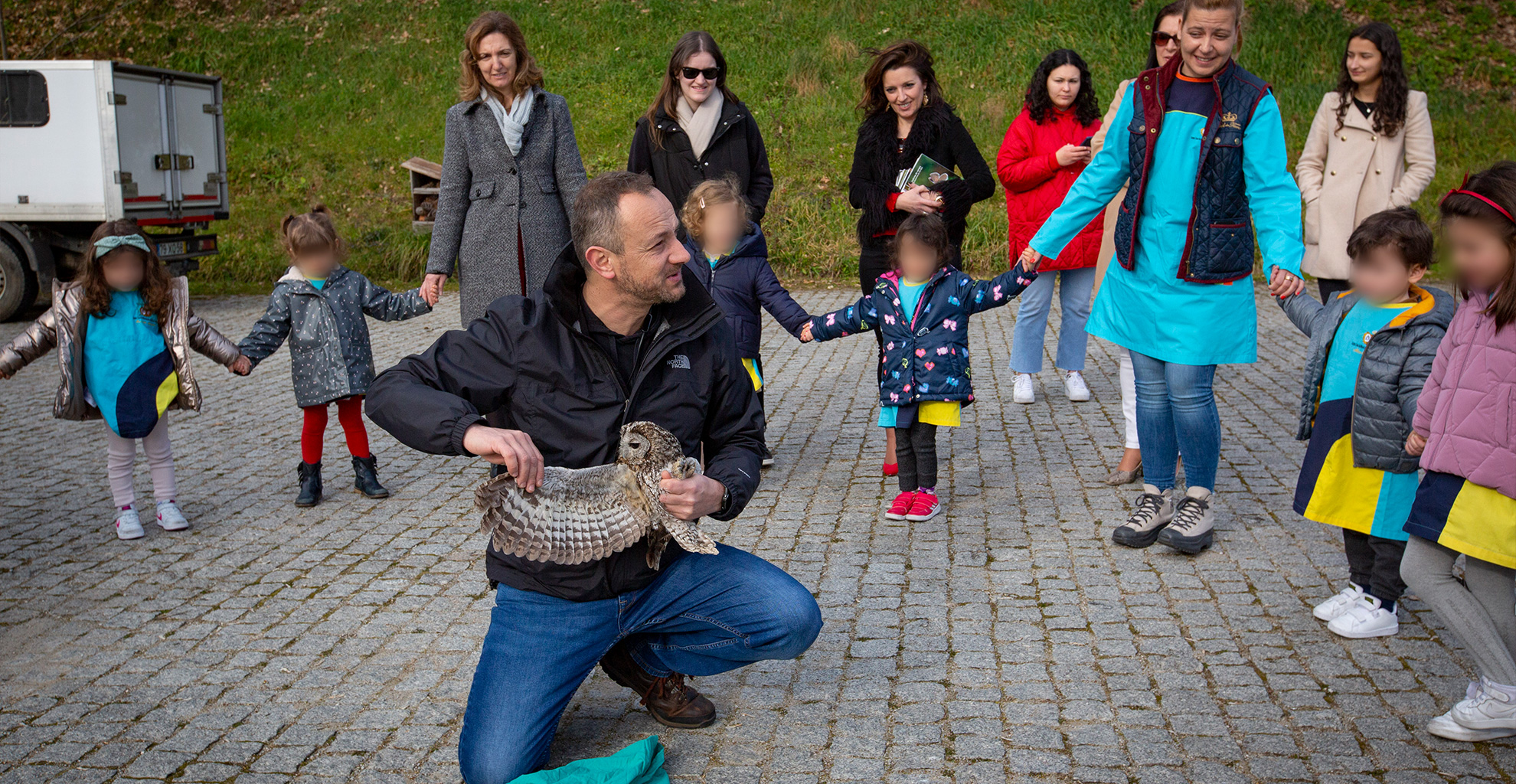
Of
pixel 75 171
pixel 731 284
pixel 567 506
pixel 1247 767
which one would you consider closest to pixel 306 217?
pixel 731 284

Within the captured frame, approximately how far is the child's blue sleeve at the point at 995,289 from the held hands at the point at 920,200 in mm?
622

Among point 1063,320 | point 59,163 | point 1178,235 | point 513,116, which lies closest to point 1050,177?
point 1063,320

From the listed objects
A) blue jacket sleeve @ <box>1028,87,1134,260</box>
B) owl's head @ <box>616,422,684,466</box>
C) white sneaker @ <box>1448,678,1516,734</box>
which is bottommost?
white sneaker @ <box>1448,678,1516,734</box>

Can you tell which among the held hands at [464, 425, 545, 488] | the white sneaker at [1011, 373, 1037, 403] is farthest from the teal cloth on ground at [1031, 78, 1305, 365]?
the white sneaker at [1011, 373, 1037, 403]

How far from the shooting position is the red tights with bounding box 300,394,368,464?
6.05m

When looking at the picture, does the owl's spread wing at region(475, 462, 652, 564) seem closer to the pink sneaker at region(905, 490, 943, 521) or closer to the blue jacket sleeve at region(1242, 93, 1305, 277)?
the pink sneaker at region(905, 490, 943, 521)

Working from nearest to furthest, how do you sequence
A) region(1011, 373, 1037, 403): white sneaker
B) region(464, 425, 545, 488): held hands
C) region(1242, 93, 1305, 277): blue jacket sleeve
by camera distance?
region(464, 425, 545, 488): held hands
region(1242, 93, 1305, 277): blue jacket sleeve
region(1011, 373, 1037, 403): white sneaker

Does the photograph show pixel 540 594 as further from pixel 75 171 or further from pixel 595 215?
pixel 75 171

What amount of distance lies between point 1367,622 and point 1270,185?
1.72m

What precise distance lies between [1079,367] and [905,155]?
2.48m

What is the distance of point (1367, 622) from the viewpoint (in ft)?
13.4

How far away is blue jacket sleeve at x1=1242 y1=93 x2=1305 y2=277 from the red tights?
14.2 feet

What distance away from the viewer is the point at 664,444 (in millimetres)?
3223

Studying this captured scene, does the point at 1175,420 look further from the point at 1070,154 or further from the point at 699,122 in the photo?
the point at 699,122
